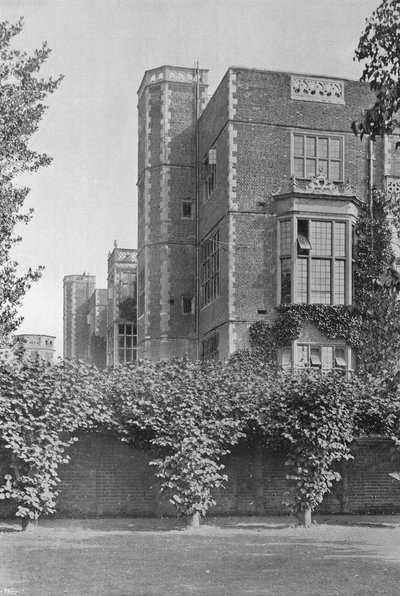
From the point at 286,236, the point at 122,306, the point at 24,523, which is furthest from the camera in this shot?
the point at 122,306

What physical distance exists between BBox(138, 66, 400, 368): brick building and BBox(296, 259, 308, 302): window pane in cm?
3

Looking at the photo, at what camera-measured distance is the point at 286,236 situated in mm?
28781

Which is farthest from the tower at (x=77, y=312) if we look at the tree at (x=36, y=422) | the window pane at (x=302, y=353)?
the tree at (x=36, y=422)

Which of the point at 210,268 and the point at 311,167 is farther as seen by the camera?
the point at 210,268

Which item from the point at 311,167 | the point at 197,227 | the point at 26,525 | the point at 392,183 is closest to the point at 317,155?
the point at 311,167

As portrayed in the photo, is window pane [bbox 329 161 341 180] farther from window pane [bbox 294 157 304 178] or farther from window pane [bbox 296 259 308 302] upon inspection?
window pane [bbox 296 259 308 302]

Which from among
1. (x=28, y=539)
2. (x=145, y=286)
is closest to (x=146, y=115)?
(x=145, y=286)

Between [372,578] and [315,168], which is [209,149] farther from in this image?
[372,578]

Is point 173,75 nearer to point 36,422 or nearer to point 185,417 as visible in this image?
point 185,417

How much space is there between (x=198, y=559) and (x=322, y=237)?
16.7 metres

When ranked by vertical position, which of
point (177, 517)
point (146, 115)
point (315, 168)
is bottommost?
point (177, 517)

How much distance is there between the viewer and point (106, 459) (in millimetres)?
19656

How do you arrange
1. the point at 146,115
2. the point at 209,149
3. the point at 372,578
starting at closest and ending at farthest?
the point at 372,578 → the point at 209,149 → the point at 146,115

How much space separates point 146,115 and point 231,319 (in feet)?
34.3
